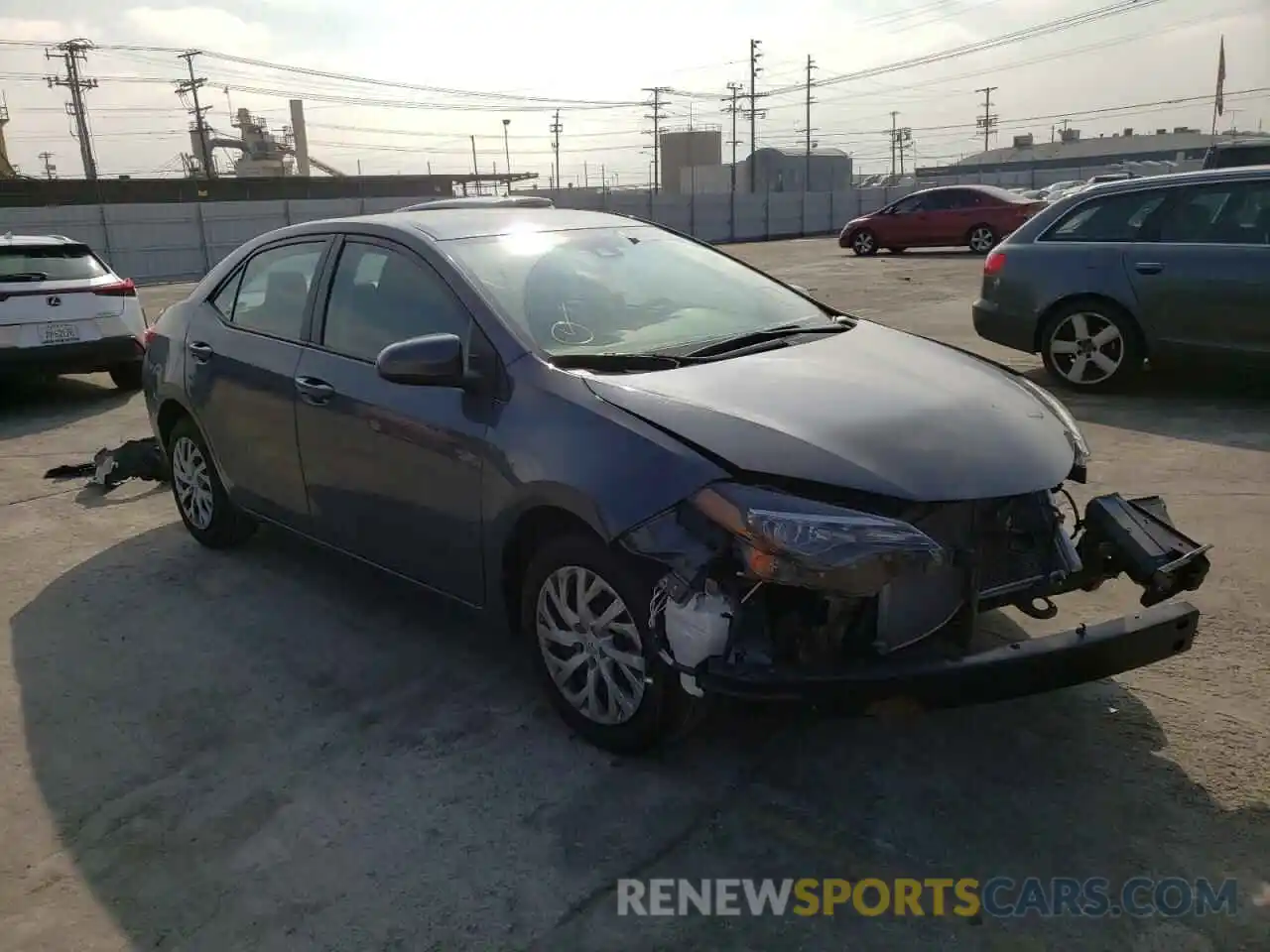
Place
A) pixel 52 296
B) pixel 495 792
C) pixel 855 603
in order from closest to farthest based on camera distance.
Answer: pixel 855 603 → pixel 495 792 → pixel 52 296

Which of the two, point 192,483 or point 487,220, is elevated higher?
point 487,220

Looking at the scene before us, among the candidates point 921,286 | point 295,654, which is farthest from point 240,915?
point 921,286

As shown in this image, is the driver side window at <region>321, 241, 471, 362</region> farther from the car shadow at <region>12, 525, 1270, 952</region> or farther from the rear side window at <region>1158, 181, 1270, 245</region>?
the rear side window at <region>1158, 181, 1270, 245</region>

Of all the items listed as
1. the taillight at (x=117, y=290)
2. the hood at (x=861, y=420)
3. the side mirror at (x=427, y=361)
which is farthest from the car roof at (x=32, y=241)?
the hood at (x=861, y=420)

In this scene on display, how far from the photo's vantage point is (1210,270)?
6.79 metres

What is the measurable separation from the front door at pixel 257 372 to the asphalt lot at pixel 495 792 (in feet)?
1.80

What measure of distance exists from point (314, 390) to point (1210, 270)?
5948mm

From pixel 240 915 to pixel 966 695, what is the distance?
1905 millimetres

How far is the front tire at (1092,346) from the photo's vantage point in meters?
7.30

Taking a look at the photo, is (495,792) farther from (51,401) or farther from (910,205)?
(910,205)

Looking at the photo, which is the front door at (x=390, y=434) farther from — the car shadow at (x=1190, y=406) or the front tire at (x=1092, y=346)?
the front tire at (x=1092, y=346)

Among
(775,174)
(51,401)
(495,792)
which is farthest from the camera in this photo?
(775,174)

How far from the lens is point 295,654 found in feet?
13.0

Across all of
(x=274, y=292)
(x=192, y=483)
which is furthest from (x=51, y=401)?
(x=274, y=292)
